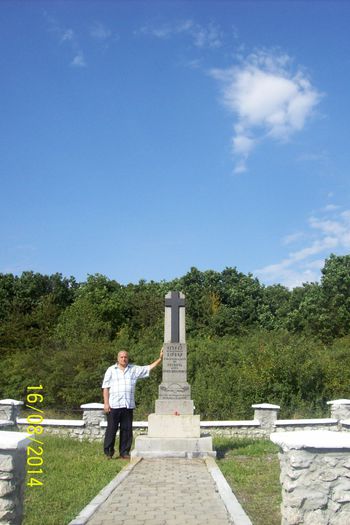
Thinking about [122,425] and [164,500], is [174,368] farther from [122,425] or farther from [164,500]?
[164,500]

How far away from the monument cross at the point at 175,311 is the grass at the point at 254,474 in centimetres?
235

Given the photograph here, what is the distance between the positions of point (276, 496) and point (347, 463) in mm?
2644

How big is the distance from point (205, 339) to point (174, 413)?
15.3m

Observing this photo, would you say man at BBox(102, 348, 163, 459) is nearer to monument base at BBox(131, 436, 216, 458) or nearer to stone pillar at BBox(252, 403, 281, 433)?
monument base at BBox(131, 436, 216, 458)

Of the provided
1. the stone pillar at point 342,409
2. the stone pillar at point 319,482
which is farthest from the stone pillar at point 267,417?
the stone pillar at point 319,482

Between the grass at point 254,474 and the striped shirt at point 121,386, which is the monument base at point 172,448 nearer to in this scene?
the grass at point 254,474

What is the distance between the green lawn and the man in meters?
0.35

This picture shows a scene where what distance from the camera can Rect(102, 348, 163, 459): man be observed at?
9383mm

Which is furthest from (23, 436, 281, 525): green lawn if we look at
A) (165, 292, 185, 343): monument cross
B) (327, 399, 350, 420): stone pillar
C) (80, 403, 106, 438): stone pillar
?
(327, 399, 350, 420): stone pillar

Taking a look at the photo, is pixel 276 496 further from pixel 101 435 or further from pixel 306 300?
pixel 306 300

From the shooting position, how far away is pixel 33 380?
67.9 ft

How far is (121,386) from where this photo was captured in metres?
9.42

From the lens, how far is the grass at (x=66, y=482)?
6004 millimetres

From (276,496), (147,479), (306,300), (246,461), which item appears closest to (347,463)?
(276,496)
